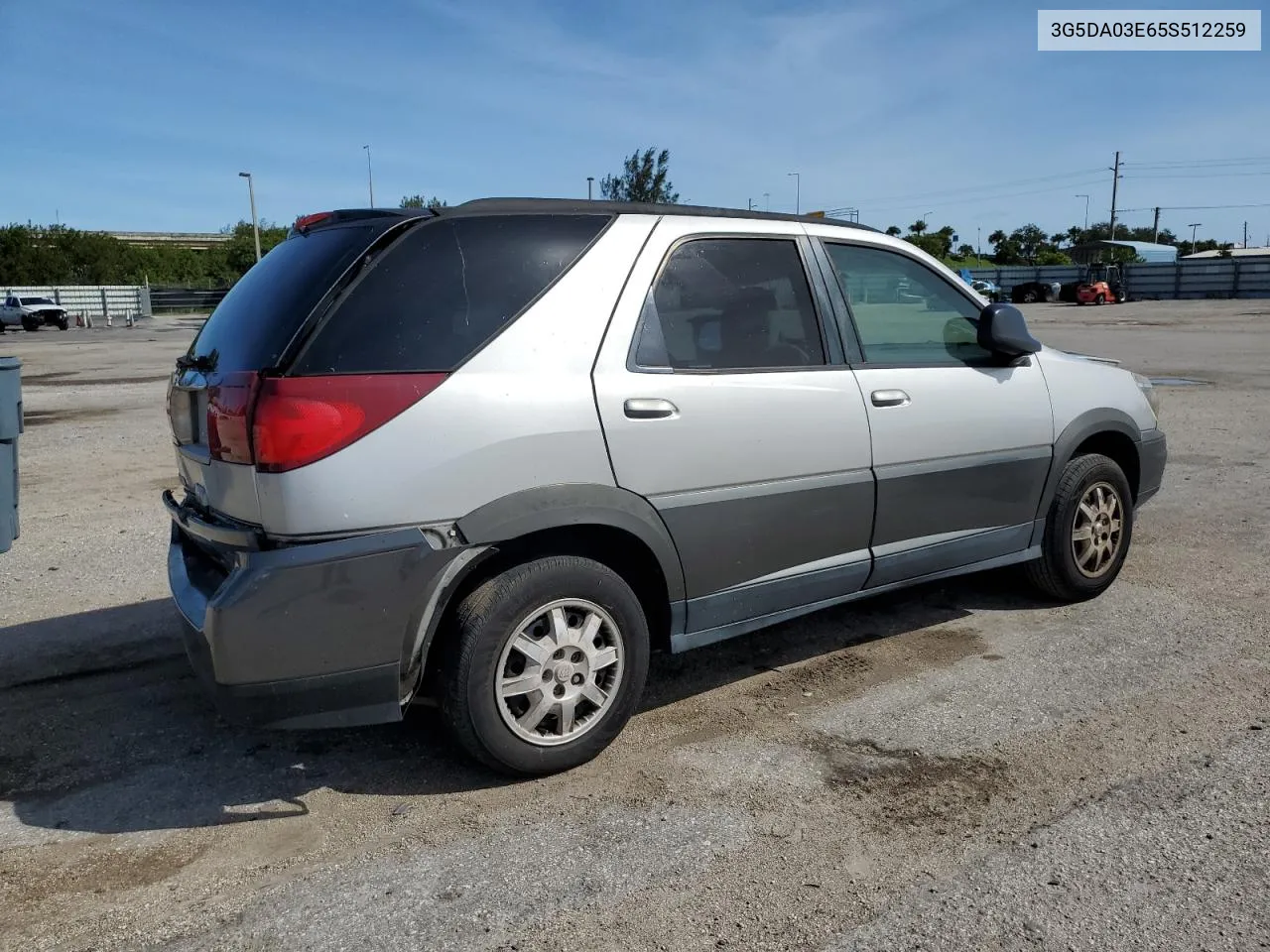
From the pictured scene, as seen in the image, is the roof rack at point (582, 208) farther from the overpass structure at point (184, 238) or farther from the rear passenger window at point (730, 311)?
the overpass structure at point (184, 238)

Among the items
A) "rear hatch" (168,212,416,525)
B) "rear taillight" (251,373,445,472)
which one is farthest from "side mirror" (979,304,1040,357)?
"rear taillight" (251,373,445,472)

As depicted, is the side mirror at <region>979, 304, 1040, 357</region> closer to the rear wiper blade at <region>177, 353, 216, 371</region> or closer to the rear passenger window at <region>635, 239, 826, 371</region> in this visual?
the rear passenger window at <region>635, 239, 826, 371</region>

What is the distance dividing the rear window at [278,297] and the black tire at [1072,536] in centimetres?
337

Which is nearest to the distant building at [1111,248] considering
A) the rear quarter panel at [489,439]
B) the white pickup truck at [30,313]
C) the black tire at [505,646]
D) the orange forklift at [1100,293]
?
the orange forklift at [1100,293]

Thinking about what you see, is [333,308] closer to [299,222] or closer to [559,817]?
[299,222]

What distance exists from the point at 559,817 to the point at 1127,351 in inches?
820

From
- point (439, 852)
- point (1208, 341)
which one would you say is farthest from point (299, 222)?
point (1208, 341)

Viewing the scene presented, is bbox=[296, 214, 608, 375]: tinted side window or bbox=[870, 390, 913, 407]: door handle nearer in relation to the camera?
bbox=[296, 214, 608, 375]: tinted side window

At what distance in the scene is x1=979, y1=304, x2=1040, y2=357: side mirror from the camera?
446 centimetres

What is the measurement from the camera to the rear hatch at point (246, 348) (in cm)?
306

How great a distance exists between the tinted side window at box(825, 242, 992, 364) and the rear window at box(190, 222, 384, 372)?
1.97m

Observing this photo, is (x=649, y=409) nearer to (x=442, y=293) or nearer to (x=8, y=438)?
A: (x=442, y=293)

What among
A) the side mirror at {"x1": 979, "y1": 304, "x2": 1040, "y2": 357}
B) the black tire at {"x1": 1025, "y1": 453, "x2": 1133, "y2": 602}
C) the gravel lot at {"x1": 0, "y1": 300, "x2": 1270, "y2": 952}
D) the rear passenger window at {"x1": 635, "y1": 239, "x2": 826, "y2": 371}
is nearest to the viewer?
the gravel lot at {"x1": 0, "y1": 300, "x2": 1270, "y2": 952}

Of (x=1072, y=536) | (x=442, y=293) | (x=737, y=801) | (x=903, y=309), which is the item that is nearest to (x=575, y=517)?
(x=442, y=293)
